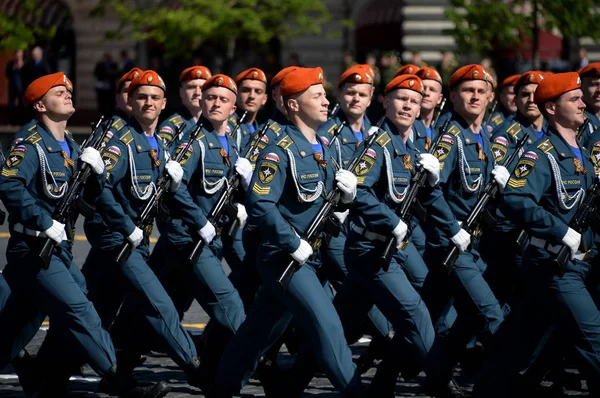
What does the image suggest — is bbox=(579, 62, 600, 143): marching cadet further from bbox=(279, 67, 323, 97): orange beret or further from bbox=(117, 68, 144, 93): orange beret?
bbox=(279, 67, 323, 97): orange beret

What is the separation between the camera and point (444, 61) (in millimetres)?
23016

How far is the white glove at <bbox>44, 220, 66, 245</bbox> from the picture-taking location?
26.3ft

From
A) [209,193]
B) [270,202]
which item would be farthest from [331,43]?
[270,202]

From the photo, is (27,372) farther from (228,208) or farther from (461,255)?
(461,255)

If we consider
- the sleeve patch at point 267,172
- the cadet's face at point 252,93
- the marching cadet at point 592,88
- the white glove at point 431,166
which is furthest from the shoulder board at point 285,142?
the marching cadet at point 592,88

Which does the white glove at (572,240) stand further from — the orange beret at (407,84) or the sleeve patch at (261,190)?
the orange beret at (407,84)

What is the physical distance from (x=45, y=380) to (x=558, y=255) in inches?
123

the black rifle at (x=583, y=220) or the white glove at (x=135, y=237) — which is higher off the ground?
the black rifle at (x=583, y=220)

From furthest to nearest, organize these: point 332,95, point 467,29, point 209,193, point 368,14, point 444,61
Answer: point 368,14 → point 332,95 → point 467,29 → point 444,61 → point 209,193

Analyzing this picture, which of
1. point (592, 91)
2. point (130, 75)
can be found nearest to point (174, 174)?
point (130, 75)

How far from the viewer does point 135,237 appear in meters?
8.55

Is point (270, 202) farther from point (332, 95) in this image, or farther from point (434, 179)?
point (332, 95)

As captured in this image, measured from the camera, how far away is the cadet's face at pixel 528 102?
36.6ft

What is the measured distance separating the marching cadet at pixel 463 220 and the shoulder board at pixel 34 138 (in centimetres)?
245
